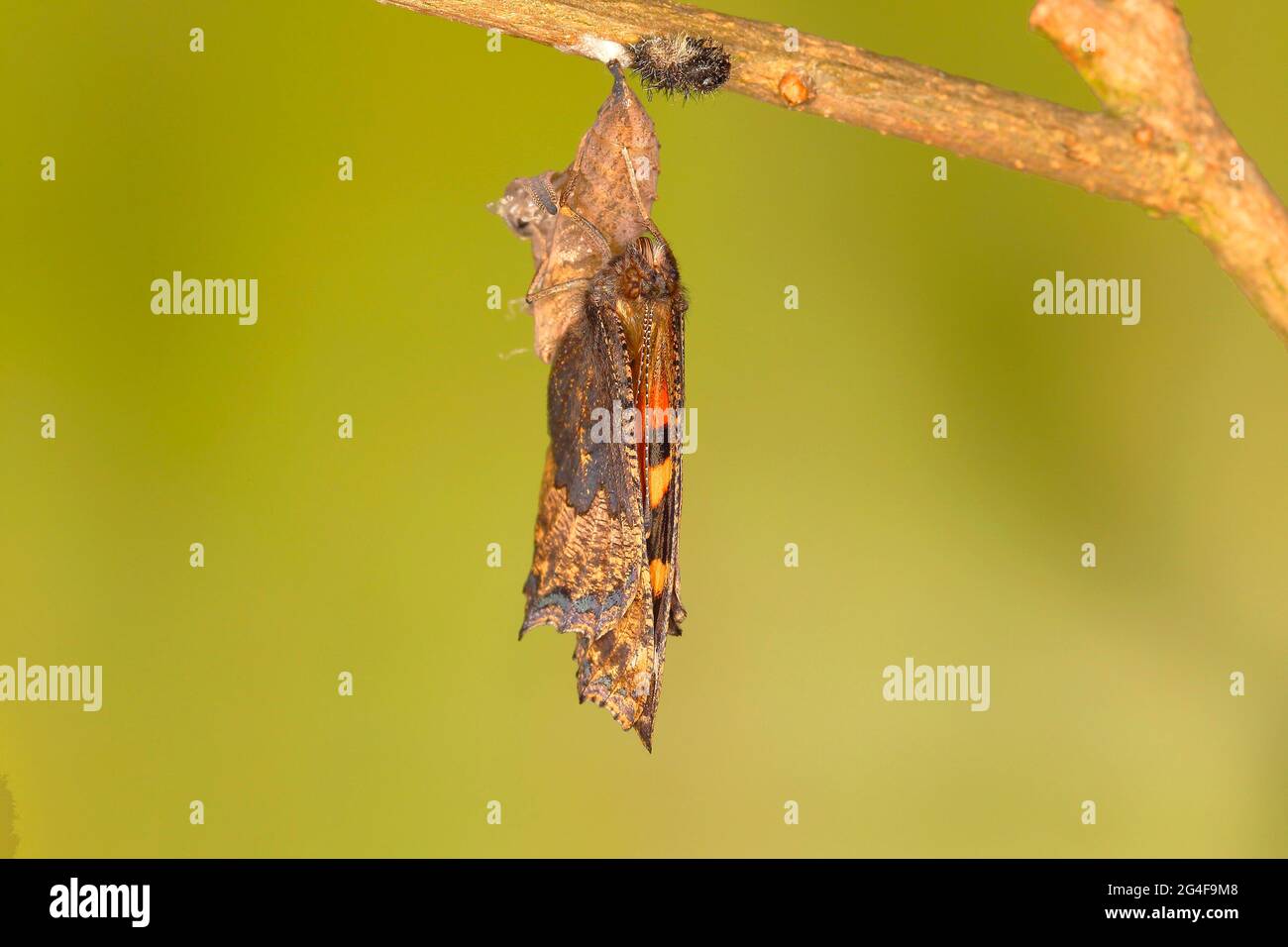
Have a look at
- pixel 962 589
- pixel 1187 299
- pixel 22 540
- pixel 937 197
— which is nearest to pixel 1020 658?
pixel 962 589

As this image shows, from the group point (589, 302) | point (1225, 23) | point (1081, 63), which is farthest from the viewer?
point (1225, 23)

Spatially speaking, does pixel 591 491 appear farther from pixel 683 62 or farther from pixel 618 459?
pixel 683 62

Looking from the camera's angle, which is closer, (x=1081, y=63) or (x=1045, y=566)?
A: (x=1081, y=63)

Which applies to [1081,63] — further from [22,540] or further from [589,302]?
[22,540]

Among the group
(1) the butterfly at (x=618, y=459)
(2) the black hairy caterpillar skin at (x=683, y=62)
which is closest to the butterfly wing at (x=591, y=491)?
(1) the butterfly at (x=618, y=459)

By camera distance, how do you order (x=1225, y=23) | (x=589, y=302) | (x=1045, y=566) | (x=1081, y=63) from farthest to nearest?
(x=1045, y=566)
(x=1225, y=23)
(x=589, y=302)
(x=1081, y=63)

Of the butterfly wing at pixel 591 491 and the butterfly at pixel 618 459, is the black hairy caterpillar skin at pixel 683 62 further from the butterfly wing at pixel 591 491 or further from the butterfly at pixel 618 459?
the butterfly wing at pixel 591 491

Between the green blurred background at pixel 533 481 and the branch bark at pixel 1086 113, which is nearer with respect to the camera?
the branch bark at pixel 1086 113
